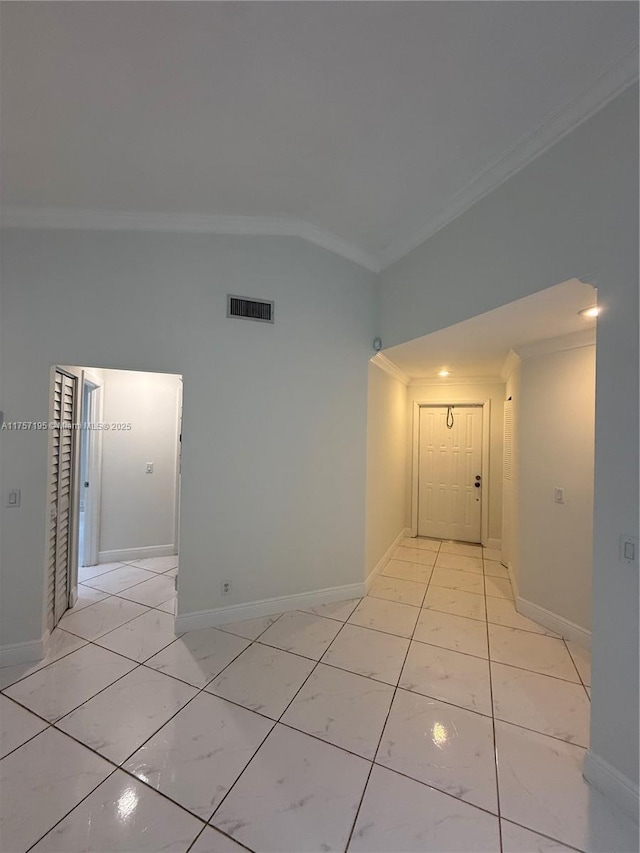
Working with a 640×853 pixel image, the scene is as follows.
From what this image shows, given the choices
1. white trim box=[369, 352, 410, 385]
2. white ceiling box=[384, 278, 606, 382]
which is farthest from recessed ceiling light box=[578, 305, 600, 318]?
white trim box=[369, 352, 410, 385]

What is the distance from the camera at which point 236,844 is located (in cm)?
120

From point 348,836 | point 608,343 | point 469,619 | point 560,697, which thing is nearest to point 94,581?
point 348,836

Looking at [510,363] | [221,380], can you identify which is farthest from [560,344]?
[221,380]

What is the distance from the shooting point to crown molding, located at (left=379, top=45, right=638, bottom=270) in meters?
1.48

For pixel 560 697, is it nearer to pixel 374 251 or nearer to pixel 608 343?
pixel 608 343

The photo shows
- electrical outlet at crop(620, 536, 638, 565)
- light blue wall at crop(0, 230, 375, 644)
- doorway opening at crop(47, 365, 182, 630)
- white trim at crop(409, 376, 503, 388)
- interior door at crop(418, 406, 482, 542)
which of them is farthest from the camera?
interior door at crop(418, 406, 482, 542)

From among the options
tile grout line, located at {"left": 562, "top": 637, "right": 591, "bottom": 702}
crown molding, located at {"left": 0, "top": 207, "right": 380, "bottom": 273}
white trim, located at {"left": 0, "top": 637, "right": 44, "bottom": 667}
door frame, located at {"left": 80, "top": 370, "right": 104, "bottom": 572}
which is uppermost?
crown molding, located at {"left": 0, "top": 207, "right": 380, "bottom": 273}

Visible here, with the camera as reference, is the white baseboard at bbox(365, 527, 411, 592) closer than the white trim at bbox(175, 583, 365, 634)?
No

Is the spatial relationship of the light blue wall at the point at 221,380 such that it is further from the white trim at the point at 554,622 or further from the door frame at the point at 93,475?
the door frame at the point at 93,475

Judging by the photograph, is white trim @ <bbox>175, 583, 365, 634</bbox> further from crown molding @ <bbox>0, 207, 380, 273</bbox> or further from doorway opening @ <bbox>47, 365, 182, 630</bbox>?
crown molding @ <bbox>0, 207, 380, 273</bbox>

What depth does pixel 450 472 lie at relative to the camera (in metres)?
4.84

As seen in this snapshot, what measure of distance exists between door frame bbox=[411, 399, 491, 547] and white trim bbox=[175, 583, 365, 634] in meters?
2.18

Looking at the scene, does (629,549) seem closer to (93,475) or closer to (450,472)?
(450,472)

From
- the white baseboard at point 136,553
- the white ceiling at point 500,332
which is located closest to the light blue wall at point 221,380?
the white ceiling at point 500,332
